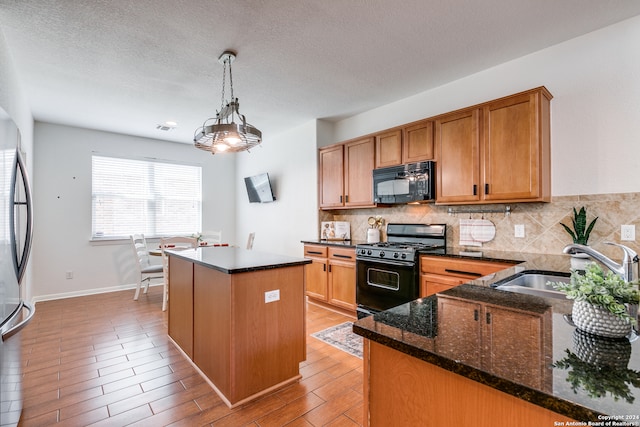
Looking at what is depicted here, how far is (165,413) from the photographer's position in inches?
76.3

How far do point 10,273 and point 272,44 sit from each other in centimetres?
234

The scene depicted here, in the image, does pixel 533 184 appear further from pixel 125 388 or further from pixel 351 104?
pixel 125 388

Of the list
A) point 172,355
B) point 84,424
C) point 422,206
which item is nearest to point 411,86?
point 422,206

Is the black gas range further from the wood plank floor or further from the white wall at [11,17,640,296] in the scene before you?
the white wall at [11,17,640,296]

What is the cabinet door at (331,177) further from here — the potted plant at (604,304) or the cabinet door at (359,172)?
the potted plant at (604,304)

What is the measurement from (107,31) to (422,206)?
3399mm

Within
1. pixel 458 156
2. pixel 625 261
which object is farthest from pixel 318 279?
pixel 625 261

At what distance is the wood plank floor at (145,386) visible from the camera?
1.89 m

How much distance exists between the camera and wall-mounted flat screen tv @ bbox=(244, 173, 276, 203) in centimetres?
549

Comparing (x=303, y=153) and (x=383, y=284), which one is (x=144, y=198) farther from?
(x=383, y=284)

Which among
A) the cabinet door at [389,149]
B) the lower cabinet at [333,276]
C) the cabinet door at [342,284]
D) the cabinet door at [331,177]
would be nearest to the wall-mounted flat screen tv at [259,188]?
the cabinet door at [331,177]

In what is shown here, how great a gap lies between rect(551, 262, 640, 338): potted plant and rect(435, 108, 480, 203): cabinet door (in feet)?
7.01

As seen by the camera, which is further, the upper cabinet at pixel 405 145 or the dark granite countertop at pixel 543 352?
the upper cabinet at pixel 405 145

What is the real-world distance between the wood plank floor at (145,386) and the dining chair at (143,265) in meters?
1.14
